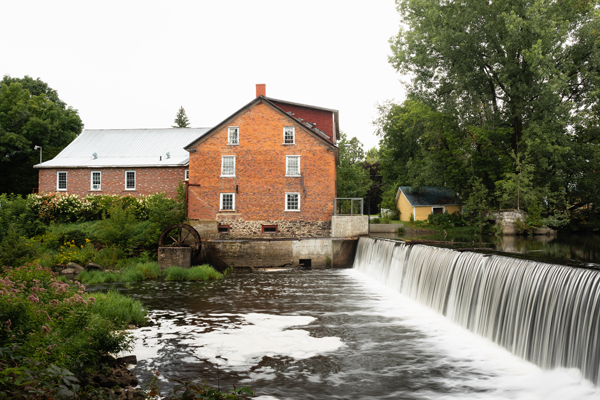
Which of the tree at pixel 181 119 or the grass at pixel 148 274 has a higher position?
the tree at pixel 181 119

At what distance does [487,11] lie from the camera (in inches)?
1346

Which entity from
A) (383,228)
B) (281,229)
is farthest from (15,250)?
Result: (383,228)

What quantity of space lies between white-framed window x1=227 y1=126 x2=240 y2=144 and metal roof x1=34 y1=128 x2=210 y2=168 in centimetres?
563

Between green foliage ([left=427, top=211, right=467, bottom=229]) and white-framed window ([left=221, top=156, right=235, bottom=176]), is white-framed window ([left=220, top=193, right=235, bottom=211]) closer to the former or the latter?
white-framed window ([left=221, top=156, right=235, bottom=176])

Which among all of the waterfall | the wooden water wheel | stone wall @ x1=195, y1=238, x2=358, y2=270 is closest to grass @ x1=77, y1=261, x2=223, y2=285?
the wooden water wheel

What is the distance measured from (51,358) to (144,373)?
2.33m

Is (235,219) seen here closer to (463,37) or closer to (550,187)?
(463,37)

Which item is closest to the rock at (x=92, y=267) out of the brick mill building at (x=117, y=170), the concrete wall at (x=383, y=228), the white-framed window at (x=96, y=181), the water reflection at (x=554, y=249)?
the brick mill building at (x=117, y=170)

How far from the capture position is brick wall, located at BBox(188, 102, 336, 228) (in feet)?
91.2

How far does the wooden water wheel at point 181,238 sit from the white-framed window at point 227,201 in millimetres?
3556

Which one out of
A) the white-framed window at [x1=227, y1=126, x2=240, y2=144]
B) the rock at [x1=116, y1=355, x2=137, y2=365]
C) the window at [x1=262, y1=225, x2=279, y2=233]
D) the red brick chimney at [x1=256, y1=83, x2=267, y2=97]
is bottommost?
the rock at [x1=116, y1=355, x2=137, y2=365]

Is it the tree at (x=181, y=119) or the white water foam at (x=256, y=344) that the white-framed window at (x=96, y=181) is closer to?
the white water foam at (x=256, y=344)

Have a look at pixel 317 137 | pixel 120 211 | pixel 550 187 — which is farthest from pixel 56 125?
pixel 550 187

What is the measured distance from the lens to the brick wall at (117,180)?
33.7 meters
